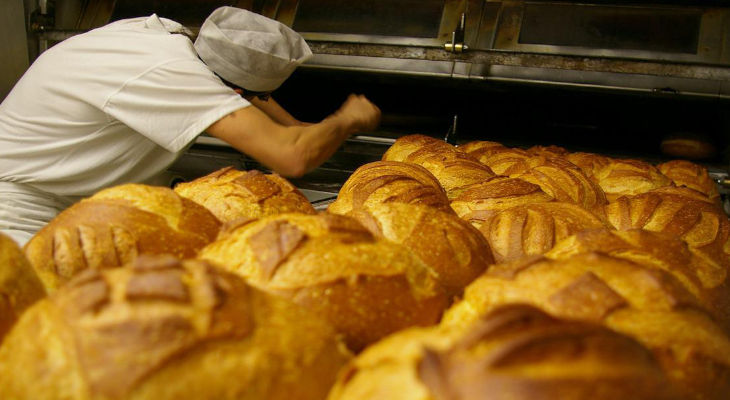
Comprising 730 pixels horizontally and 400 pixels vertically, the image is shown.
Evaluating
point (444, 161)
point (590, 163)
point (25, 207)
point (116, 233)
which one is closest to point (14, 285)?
point (116, 233)

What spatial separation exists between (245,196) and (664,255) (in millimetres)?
1046

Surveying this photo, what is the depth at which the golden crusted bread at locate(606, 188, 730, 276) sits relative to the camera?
1764 mm

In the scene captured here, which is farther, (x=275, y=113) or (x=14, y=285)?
(x=275, y=113)

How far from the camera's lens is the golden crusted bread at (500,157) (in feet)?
9.06

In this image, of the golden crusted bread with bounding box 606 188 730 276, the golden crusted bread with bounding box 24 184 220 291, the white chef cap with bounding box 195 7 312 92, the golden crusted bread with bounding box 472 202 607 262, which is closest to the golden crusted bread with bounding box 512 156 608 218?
the golden crusted bread with bounding box 606 188 730 276

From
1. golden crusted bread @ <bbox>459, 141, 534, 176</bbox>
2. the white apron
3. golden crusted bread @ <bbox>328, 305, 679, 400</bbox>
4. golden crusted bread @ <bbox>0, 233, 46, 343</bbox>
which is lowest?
the white apron

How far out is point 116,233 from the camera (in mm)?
1136

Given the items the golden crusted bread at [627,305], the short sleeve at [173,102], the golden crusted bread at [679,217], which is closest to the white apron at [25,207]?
the short sleeve at [173,102]

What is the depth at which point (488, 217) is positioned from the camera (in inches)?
70.2

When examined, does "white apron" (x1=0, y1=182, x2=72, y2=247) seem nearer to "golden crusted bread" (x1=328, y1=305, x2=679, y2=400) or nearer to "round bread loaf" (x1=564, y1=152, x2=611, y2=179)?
"golden crusted bread" (x1=328, y1=305, x2=679, y2=400)

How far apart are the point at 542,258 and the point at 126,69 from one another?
1.89 m

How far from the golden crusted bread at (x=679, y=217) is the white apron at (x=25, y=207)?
2.29 meters

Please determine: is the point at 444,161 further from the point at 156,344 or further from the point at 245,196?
the point at 156,344

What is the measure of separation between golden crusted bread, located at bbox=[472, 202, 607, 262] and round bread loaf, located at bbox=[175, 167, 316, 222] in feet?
1.80
